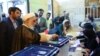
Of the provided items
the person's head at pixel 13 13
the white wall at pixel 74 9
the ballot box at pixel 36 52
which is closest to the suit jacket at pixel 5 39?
the person's head at pixel 13 13

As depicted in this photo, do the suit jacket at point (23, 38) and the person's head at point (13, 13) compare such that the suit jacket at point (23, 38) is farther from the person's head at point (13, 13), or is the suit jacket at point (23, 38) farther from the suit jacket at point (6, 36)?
the person's head at point (13, 13)

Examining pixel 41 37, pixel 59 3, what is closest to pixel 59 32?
pixel 41 37

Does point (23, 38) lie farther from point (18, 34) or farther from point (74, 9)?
point (74, 9)

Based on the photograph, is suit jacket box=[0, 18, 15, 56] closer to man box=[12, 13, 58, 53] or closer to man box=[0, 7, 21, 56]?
man box=[0, 7, 21, 56]

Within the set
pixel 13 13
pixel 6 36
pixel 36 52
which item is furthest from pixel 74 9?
pixel 36 52

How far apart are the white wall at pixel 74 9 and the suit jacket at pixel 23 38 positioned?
273 inches

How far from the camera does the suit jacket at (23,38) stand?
3.21 m

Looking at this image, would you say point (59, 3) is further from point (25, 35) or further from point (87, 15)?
point (25, 35)

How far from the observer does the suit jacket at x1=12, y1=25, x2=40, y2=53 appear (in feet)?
10.5

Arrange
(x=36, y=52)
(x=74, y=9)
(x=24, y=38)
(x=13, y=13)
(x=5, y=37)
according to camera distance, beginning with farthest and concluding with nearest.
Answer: (x=74, y=9)
(x=13, y=13)
(x=5, y=37)
(x=24, y=38)
(x=36, y=52)

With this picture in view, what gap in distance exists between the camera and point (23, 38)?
324 cm

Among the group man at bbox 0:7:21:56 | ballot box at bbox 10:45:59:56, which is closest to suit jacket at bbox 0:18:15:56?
man at bbox 0:7:21:56

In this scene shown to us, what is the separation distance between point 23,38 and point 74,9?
23.5 feet

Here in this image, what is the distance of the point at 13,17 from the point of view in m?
3.98
